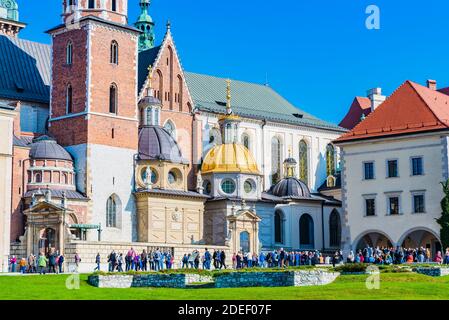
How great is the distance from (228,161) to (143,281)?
124 ft

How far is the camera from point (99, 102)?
221ft

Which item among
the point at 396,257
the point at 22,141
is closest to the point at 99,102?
the point at 22,141

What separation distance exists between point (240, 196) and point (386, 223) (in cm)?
1358

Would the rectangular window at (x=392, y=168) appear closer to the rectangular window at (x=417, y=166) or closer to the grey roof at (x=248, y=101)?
the rectangular window at (x=417, y=166)

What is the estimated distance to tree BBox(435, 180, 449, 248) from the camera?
62900 millimetres

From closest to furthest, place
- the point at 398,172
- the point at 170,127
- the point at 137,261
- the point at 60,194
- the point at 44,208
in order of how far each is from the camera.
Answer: the point at 137,261
the point at 44,208
the point at 60,194
the point at 398,172
the point at 170,127

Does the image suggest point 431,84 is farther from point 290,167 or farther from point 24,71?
point 24,71

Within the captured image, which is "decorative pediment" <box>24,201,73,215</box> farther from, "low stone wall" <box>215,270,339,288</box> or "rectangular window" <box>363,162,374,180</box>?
"low stone wall" <box>215,270,339,288</box>

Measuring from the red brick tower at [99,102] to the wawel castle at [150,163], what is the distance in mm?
97

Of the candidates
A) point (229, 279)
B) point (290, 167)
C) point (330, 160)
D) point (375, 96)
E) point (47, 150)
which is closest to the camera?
point (229, 279)

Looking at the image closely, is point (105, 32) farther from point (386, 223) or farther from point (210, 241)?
point (386, 223)

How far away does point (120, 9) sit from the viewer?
70.8m

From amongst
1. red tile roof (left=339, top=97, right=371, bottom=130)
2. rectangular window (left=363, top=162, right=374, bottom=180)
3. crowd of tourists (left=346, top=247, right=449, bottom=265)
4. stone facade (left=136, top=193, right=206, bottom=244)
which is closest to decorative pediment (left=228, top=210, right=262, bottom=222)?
stone facade (left=136, top=193, right=206, bottom=244)

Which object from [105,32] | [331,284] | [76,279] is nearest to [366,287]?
[331,284]
